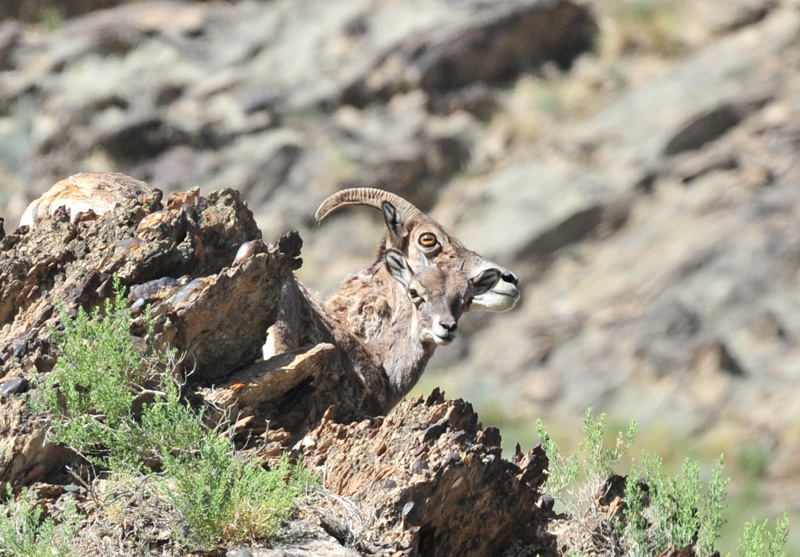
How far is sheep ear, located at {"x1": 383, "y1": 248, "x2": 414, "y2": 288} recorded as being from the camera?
9125 mm

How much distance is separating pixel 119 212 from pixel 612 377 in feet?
44.2

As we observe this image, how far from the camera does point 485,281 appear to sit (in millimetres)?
9289

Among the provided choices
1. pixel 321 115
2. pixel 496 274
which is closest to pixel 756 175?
pixel 321 115

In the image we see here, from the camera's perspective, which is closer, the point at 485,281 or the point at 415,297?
the point at 415,297

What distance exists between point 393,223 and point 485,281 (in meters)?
0.93

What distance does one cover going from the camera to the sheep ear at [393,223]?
9703 mm

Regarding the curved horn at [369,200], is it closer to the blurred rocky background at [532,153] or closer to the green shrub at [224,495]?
the green shrub at [224,495]

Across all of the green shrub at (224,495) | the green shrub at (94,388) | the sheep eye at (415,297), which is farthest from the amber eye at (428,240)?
the green shrub at (224,495)

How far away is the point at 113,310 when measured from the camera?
636cm

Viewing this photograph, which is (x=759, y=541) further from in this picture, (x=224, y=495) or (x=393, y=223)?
(x=393, y=223)

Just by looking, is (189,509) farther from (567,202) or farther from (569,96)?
(569,96)

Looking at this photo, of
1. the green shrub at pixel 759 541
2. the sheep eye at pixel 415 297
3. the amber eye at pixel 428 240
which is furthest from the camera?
the amber eye at pixel 428 240

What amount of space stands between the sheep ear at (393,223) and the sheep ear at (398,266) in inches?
20.8

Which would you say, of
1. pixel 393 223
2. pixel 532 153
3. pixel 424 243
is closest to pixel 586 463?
pixel 424 243
